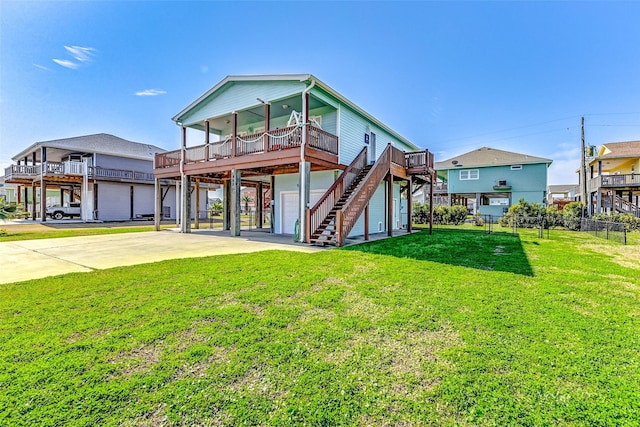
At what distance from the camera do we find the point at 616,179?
2117 centimetres

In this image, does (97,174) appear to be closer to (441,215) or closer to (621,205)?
(441,215)

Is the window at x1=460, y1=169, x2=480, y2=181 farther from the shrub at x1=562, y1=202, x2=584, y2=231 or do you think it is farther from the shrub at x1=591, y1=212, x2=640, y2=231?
the shrub at x1=591, y1=212, x2=640, y2=231

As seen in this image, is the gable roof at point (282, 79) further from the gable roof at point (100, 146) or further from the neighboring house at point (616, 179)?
the neighboring house at point (616, 179)

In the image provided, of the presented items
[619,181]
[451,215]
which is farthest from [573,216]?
[451,215]

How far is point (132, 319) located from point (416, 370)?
11.3 ft

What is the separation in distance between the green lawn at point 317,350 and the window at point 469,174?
26.3m

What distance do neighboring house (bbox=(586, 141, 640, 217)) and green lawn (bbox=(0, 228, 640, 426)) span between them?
73.3 ft

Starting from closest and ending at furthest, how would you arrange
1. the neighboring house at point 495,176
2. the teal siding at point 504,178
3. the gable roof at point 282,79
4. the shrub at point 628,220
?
the gable roof at point 282,79 < the shrub at point 628,220 < the teal siding at point 504,178 < the neighboring house at point 495,176

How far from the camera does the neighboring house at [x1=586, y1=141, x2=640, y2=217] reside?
21.0m

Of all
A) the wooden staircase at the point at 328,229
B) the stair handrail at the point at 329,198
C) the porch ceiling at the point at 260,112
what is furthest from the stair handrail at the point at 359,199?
the porch ceiling at the point at 260,112

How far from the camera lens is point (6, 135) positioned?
22.4m

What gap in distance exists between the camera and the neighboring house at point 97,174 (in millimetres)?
23328

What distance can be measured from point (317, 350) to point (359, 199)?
8287 mm

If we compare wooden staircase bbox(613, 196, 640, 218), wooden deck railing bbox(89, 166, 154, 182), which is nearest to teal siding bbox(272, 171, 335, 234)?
wooden deck railing bbox(89, 166, 154, 182)
